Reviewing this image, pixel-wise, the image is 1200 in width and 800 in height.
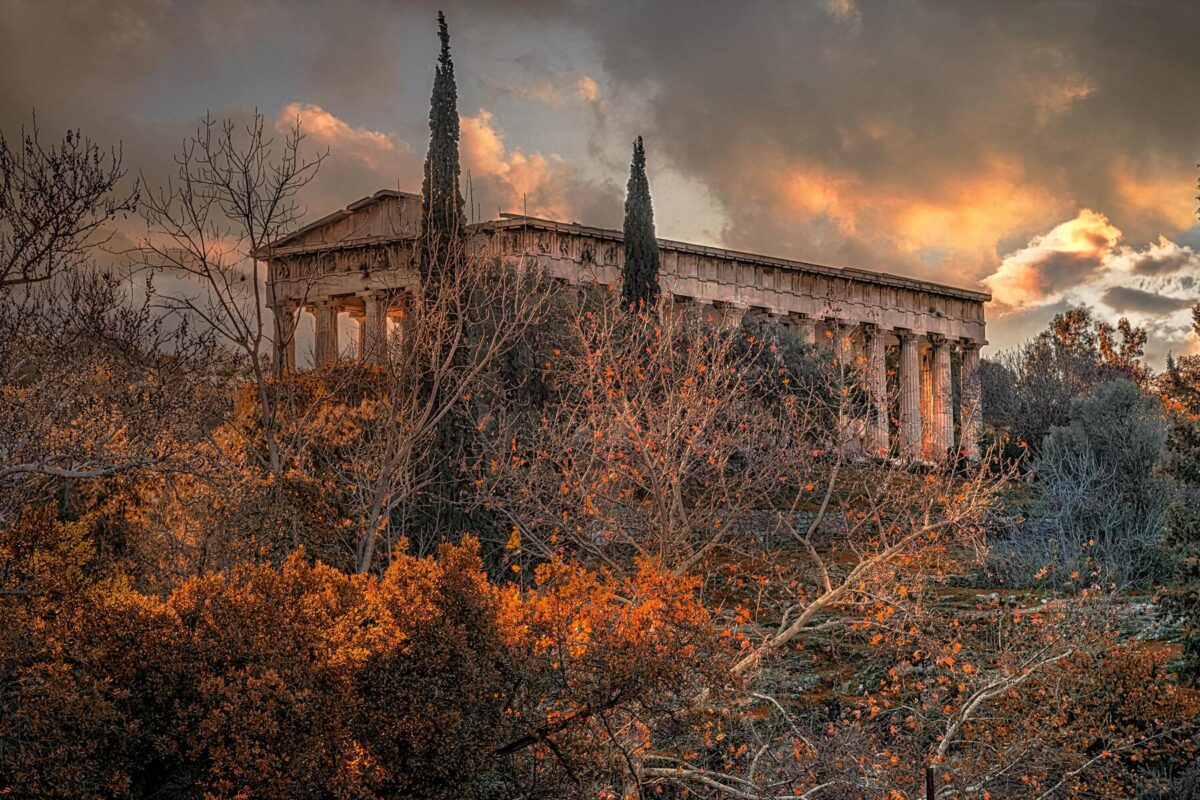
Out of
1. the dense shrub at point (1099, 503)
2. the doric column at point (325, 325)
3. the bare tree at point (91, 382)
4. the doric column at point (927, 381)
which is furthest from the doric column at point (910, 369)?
the bare tree at point (91, 382)

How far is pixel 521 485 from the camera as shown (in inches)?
556

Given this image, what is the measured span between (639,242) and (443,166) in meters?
7.82

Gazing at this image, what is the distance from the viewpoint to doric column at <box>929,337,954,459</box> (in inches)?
1560

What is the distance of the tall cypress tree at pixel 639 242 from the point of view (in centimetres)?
2648

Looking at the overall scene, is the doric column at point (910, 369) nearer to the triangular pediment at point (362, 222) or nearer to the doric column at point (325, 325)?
the triangular pediment at point (362, 222)

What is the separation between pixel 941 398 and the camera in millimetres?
41719

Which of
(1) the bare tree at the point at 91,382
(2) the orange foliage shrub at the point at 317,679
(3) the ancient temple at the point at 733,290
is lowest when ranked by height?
(2) the orange foliage shrub at the point at 317,679

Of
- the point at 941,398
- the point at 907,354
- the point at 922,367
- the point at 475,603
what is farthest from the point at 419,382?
the point at 922,367

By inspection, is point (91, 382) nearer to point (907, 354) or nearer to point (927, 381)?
point (907, 354)

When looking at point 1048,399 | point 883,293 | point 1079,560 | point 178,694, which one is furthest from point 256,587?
point 883,293

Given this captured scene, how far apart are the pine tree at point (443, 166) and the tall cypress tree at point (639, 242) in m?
6.00

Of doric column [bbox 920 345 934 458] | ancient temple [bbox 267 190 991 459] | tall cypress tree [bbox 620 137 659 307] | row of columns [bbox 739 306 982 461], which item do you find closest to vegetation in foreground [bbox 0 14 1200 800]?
tall cypress tree [bbox 620 137 659 307]

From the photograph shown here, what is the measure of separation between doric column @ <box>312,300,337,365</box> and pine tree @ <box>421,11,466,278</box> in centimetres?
1323

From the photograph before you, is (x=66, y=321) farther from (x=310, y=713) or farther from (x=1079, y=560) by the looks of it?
(x=1079, y=560)
